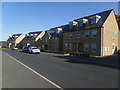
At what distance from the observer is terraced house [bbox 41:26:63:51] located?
3497 centimetres

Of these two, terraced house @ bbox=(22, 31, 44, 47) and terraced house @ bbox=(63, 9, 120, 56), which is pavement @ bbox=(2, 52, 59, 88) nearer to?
terraced house @ bbox=(63, 9, 120, 56)

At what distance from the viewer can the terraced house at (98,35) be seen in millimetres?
21781

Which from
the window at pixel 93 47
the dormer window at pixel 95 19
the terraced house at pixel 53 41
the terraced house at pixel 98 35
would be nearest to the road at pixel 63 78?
the terraced house at pixel 98 35

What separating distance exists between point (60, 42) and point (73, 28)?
296 inches

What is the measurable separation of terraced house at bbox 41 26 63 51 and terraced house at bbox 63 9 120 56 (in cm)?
744

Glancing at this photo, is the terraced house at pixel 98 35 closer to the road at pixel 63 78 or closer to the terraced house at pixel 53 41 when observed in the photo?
the terraced house at pixel 53 41

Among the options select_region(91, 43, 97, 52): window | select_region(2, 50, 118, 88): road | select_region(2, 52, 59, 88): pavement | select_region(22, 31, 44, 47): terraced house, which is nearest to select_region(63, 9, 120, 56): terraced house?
select_region(91, 43, 97, 52): window

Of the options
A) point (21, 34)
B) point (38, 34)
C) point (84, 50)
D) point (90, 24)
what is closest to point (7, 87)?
point (84, 50)

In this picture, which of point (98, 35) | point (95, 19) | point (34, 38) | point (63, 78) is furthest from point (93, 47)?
point (34, 38)

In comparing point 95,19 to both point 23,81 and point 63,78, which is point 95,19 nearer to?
point 63,78

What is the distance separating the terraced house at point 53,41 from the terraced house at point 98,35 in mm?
7438

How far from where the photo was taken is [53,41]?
123ft

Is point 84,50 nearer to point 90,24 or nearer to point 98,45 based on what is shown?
point 98,45

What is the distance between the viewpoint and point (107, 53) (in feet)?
75.1
